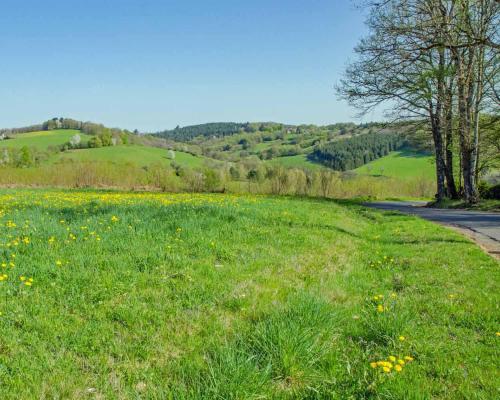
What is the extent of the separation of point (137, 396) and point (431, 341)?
114 inches

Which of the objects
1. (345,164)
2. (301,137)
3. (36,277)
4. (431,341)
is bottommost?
(431,341)

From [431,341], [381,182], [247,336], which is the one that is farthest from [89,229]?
[381,182]

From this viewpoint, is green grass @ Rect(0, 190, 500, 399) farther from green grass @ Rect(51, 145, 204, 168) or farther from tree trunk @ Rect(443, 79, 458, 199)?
green grass @ Rect(51, 145, 204, 168)

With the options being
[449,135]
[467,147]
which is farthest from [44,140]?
[467,147]

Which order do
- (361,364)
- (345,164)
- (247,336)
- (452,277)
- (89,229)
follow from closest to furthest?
1. (361,364)
2. (247,336)
3. (452,277)
4. (89,229)
5. (345,164)

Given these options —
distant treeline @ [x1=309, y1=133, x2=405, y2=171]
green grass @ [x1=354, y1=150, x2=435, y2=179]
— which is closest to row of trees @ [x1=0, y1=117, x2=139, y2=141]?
distant treeline @ [x1=309, y1=133, x2=405, y2=171]

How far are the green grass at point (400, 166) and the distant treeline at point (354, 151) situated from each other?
7.68 feet

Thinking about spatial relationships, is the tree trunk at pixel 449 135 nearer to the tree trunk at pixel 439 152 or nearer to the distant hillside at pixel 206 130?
the tree trunk at pixel 439 152

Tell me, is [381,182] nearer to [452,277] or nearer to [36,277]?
[452,277]

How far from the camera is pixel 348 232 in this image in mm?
9930

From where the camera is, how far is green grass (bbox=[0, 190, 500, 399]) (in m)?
2.79

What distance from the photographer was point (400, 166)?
74000 mm

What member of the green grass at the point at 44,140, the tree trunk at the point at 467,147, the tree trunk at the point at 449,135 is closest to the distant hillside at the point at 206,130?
the green grass at the point at 44,140

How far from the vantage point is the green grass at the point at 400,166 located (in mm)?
68625
